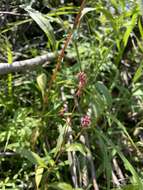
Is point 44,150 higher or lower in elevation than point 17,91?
lower

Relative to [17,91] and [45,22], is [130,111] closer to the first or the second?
[17,91]

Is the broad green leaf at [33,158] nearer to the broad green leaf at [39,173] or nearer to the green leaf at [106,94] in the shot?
the broad green leaf at [39,173]

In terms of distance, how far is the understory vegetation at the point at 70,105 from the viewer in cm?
125

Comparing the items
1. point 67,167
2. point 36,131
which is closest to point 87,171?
point 67,167

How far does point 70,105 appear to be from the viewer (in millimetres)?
1599

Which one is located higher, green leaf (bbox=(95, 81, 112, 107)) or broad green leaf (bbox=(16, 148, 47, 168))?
green leaf (bbox=(95, 81, 112, 107))

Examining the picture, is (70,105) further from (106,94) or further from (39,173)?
(39,173)

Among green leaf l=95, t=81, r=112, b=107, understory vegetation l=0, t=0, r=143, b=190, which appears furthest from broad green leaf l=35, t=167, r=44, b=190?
green leaf l=95, t=81, r=112, b=107

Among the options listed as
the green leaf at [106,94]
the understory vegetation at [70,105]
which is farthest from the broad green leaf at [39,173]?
the green leaf at [106,94]

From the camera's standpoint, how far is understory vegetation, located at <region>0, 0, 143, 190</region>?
1251mm

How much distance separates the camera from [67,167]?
140 centimetres

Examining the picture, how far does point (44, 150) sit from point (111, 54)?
0.56 metres

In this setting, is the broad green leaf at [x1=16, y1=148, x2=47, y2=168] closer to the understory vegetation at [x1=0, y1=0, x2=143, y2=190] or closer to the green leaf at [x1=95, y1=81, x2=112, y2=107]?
the understory vegetation at [x1=0, y1=0, x2=143, y2=190]

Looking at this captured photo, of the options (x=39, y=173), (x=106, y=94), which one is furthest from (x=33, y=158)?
(x=106, y=94)
